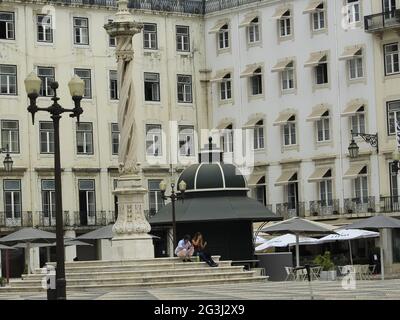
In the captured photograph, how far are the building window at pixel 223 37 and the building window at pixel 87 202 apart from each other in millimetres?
12109

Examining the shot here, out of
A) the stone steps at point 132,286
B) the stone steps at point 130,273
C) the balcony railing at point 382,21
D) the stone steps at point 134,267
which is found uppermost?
the balcony railing at point 382,21

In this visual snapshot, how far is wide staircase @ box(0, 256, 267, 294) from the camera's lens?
36062mm

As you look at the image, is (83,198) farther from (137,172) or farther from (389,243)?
(137,172)

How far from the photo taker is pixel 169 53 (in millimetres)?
59312

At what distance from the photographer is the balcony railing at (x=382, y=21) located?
61.5 meters

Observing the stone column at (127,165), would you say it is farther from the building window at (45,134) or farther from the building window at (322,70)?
the building window at (45,134)

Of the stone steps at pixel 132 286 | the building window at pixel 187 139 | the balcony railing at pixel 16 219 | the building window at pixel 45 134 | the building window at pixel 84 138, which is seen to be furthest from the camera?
the balcony railing at pixel 16 219

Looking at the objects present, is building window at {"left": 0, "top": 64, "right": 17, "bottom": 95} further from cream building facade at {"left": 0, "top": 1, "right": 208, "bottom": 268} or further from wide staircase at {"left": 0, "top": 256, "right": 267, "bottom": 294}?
wide staircase at {"left": 0, "top": 256, "right": 267, "bottom": 294}

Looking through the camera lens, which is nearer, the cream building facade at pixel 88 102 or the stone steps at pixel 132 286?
the stone steps at pixel 132 286

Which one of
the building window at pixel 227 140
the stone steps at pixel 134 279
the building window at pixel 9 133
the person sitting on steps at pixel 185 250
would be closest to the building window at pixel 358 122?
the building window at pixel 227 140

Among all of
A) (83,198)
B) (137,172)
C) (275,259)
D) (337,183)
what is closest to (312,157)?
(337,183)

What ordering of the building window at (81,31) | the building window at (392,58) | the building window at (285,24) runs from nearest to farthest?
the building window at (285,24)
the building window at (392,58)
the building window at (81,31)

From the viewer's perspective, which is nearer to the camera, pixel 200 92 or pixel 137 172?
pixel 137 172

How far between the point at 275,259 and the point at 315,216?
18.5 metres
